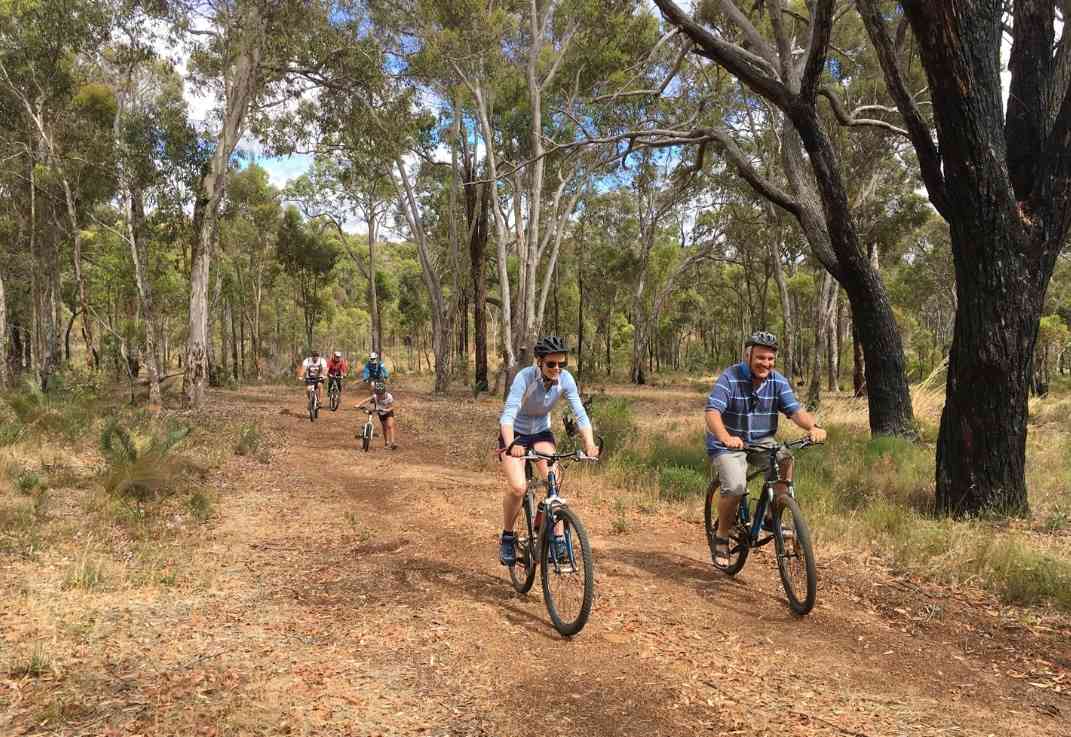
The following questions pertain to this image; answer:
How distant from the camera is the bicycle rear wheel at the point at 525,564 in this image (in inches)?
208

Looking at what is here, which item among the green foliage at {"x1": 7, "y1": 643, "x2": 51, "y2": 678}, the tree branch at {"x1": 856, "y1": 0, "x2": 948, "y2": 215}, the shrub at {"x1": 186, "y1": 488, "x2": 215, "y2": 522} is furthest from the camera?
the shrub at {"x1": 186, "y1": 488, "x2": 215, "y2": 522}

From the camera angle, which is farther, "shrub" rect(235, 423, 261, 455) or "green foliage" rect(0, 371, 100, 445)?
"shrub" rect(235, 423, 261, 455)

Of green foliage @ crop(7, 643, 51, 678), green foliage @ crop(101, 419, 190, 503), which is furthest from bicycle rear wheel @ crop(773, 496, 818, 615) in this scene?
green foliage @ crop(101, 419, 190, 503)

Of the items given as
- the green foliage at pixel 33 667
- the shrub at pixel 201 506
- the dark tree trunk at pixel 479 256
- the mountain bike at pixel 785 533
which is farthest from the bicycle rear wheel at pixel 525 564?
the dark tree trunk at pixel 479 256

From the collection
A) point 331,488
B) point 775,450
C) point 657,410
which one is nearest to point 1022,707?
point 775,450

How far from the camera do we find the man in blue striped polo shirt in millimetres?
5352

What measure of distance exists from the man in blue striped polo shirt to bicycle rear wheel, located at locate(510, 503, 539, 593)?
1579 millimetres

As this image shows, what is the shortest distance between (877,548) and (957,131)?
173 inches

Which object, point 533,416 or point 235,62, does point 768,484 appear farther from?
point 235,62

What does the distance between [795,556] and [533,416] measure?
2.25 metres

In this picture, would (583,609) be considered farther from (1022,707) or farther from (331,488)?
(331,488)

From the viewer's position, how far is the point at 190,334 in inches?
693

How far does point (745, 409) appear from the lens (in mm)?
5512

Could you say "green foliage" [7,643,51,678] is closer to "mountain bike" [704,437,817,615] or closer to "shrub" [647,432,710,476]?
"mountain bike" [704,437,817,615]
